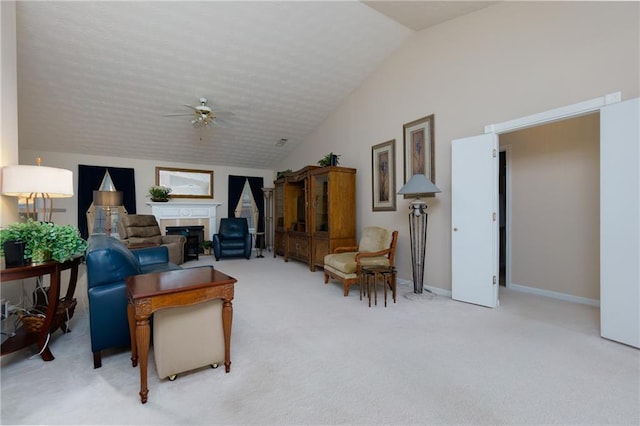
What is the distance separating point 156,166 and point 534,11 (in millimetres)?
7563

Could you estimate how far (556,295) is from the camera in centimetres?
355

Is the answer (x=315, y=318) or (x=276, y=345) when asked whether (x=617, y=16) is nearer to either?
(x=315, y=318)

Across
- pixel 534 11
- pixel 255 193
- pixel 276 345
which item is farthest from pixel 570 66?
pixel 255 193

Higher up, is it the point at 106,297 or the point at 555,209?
the point at 555,209

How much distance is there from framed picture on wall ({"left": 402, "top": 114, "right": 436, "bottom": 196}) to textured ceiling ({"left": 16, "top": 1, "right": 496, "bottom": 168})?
135 cm

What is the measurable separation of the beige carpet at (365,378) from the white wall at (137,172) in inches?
181

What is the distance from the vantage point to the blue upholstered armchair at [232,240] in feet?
20.8

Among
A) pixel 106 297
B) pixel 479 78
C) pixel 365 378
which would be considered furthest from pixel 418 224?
pixel 106 297

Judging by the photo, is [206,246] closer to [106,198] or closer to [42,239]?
[106,198]

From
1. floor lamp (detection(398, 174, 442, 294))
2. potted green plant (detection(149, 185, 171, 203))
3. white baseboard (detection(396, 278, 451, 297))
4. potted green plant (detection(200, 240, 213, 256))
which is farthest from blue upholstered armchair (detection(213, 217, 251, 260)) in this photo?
floor lamp (detection(398, 174, 442, 294))

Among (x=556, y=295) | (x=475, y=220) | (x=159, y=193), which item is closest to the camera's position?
(x=475, y=220)

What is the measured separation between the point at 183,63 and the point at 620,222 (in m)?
5.44

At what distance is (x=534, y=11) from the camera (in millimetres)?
2971

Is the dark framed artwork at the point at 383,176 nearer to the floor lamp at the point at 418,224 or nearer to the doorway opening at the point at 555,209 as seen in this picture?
the floor lamp at the point at 418,224
